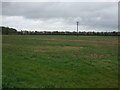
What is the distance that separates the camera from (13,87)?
315 inches

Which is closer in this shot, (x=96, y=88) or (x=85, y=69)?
(x=96, y=88)

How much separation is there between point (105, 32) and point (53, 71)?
325 ft

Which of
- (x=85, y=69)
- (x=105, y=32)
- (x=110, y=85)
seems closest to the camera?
(x=110, y=85)

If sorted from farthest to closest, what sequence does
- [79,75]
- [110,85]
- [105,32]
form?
[105,32], [79,75], [110,85]

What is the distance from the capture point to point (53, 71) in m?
11.4

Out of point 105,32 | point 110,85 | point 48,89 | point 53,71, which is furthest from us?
point 105,32

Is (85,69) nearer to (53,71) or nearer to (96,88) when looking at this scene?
(53,71)

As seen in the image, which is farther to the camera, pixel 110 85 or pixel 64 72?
pixel 64 72

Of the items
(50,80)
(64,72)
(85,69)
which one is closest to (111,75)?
(85,69)

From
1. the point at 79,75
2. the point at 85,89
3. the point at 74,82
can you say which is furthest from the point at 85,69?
the point at 85,89

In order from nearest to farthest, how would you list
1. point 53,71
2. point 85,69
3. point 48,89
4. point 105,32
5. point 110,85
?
point 48,89, point 110,85, point 53,71, point 85,69, point 105,32

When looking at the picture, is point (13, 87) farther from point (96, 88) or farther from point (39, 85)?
Answer: point (96, 88)

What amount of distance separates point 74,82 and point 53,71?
2414mm

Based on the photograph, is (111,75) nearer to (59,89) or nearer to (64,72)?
(64,72)
